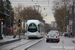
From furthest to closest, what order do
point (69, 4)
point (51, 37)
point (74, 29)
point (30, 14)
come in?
point (30, 14) → point (69, 4) → point (74, 29) → point (51, 37)

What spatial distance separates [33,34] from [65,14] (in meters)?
39.9

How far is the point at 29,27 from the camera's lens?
38219 millimetres

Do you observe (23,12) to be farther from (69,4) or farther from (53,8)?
(69,4)

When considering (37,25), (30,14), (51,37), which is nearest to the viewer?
(51,37)

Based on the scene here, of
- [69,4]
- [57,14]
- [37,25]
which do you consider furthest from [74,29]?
[37,25]

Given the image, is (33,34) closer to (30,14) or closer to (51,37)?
(51,37)

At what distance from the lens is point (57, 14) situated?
76562 millimetres

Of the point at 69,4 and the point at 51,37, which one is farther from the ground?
the point at 69,4

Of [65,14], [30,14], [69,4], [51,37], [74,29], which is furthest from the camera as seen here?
[30,14]

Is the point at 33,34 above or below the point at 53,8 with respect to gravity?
below

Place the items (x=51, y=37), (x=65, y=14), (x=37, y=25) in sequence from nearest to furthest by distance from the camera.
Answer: (x=51, y=37), (x=37, y=25), (x=65, y=14)

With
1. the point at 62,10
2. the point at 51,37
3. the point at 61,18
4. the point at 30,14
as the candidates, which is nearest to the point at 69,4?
the point at 62,10

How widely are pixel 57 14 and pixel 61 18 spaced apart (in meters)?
4.13

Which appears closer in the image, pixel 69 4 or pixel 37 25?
pixel 37 25
